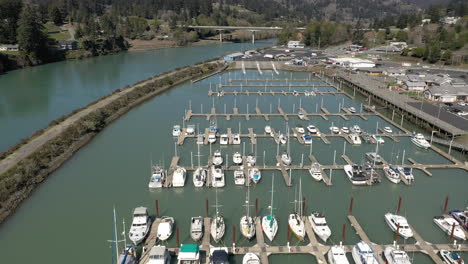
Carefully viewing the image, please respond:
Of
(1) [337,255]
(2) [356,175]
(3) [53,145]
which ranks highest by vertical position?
(3) [53,145]

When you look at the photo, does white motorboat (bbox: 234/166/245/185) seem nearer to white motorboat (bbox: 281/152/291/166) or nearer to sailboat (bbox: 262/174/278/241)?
white motorboat (bbox: 281/152/291/166)

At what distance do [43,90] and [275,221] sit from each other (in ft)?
188

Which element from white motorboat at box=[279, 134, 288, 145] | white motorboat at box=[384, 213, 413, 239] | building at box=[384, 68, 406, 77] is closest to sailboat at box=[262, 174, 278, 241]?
white motorboat at box=[384, 213, 413, 239]

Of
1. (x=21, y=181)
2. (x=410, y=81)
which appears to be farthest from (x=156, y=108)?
(x=410, y=81)

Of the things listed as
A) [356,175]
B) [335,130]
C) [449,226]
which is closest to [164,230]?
[356,175]

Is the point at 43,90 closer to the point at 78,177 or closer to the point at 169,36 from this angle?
the point at 78,177

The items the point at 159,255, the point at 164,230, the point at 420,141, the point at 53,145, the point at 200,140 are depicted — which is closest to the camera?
the point at 159,255

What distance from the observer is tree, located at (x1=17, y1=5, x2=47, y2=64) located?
87.2 meters

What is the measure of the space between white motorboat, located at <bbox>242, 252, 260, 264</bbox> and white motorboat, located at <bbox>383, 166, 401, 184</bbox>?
1618 centimetres

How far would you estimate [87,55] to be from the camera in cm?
10519

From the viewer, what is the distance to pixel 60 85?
70.2 m

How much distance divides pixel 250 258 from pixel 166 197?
10.5m

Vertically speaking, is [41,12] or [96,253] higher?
[41,12]

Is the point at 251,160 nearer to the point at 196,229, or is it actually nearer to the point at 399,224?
the point at 196,229
